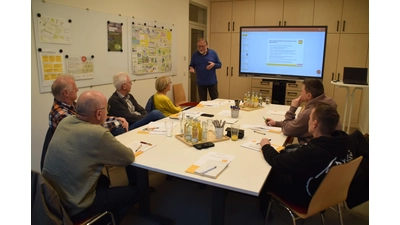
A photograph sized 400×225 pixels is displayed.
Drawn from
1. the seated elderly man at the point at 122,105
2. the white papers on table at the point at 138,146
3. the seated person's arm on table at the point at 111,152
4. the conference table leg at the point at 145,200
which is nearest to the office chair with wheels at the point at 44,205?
the seated person's arm on table at the point at 111,152

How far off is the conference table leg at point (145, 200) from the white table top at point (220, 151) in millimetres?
286

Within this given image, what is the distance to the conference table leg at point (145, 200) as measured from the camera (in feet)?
7.22

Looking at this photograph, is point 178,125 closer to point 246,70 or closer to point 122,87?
point 122,87

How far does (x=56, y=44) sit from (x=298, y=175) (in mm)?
2809

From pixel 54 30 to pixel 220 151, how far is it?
90.8 inches

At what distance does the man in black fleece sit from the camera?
1673 millimetres

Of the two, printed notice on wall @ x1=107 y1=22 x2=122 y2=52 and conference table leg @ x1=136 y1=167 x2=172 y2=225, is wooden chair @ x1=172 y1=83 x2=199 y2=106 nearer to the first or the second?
printed notice on wall @ x1=107 y1=22 x2=122 y2=52

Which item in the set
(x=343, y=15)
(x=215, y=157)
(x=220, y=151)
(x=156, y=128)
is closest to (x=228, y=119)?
(x=156, y=128)

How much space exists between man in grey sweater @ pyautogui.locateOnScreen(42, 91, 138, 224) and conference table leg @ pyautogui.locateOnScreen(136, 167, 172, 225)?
0.43 m

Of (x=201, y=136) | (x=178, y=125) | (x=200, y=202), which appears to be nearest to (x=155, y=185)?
(x=200, y=202)

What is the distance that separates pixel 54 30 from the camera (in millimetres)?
3021

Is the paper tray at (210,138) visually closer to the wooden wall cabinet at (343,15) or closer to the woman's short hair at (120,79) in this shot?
the woman's short hair at (120,79)

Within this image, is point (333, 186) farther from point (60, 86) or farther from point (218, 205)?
point (60, 86)

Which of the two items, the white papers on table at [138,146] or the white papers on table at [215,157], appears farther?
the white papers on table at [138,146]
